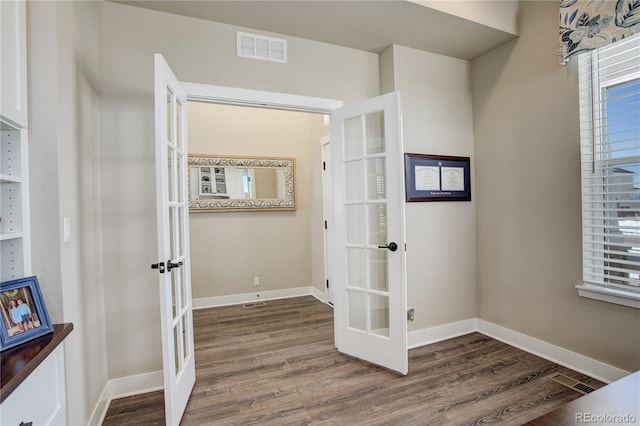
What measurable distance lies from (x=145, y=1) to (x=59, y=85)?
107 centimetres

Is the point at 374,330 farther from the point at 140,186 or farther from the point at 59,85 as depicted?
the point at 59,85

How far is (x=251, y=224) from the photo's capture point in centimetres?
442

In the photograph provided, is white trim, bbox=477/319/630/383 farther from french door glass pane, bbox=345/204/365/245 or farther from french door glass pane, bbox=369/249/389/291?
french door glass pane, bbox=345/204/365/245

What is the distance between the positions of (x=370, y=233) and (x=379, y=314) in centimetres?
68

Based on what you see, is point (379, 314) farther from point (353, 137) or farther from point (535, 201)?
point (535, 201)

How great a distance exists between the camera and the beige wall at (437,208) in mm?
2842

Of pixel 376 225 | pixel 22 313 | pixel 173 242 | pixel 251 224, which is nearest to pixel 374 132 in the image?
pixel 376 225

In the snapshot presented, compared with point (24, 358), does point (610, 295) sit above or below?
below

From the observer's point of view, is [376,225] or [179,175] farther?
[376,225]

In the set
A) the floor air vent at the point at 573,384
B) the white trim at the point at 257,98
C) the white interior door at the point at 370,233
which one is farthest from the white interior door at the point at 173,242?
the floor air vent at the point at 573,384

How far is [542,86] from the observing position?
8.29 feet

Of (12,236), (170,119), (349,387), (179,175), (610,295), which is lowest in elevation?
(349,387)
